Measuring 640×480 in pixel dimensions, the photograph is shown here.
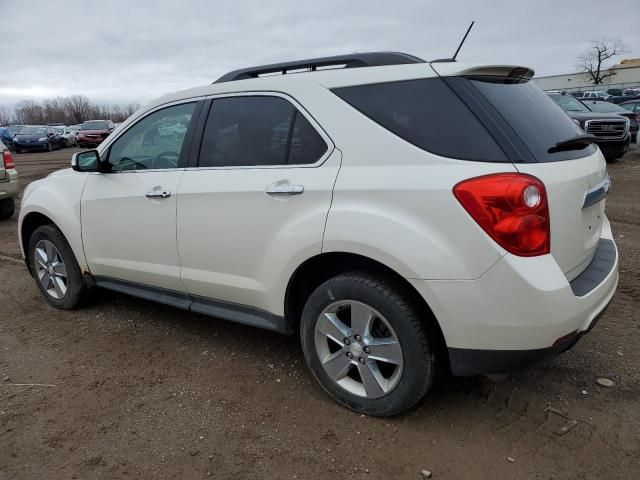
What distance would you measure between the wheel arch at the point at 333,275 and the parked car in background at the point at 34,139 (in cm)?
2969

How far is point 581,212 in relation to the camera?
244 centimetres

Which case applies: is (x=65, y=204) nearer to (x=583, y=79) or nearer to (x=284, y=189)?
(x=284, y=189)

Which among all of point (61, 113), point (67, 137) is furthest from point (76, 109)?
point (67, 137)

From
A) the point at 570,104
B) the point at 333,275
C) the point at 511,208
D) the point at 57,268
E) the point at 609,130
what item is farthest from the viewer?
the point at 570,104

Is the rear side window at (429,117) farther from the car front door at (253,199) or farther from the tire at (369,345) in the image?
the tire at (369,345)

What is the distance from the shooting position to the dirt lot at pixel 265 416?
2402 millimetres

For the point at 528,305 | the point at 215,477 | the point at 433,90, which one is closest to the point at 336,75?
the point at 433,90

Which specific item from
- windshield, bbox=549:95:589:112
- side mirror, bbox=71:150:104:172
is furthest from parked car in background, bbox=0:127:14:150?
side mirror, bbox=71:150:104:172

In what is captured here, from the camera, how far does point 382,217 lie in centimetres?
239

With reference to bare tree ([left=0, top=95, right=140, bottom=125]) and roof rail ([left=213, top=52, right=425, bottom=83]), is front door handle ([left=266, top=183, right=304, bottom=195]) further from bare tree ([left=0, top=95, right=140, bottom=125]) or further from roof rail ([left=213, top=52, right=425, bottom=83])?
bare tree ([left=0, top=95, right=140, bottom=125])

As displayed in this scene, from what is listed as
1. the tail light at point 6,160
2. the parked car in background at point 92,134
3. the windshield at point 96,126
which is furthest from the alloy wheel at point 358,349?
the windshield at point 96,126

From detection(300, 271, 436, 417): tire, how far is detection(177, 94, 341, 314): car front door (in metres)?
0.25

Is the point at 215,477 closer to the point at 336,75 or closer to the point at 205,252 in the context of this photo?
the point at 205,252

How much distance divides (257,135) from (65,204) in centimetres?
193
